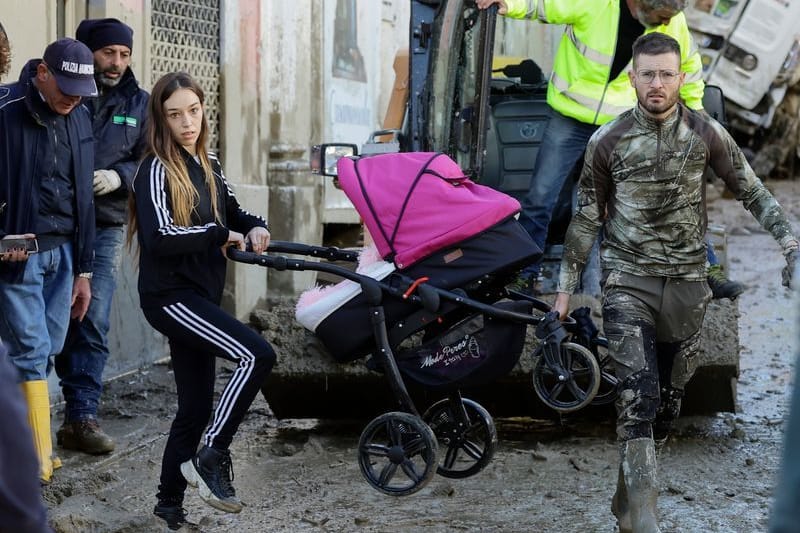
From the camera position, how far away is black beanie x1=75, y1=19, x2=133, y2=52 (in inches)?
253

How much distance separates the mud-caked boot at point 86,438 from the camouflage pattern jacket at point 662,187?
262cm

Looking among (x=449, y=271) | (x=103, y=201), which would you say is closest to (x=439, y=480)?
(x=449, y=271)

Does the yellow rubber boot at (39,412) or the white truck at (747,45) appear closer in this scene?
the yellow rubber boot at (39,412)

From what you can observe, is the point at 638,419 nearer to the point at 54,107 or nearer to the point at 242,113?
the point at 54,107

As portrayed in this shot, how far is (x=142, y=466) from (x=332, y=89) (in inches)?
237

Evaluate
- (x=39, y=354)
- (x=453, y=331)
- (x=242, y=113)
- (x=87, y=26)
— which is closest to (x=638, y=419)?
(x=453, y=331)

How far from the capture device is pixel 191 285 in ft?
16.2

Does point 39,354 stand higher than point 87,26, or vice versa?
point 87,26

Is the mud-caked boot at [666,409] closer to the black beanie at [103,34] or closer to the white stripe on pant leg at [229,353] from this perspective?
the white stripe on pant leg at [229,353]

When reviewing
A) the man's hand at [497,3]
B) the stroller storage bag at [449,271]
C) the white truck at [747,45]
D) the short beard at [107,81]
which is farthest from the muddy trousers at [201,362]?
the white truck at [747,45]

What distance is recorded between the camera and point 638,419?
16.6ft

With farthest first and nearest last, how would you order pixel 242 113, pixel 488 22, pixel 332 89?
pixel 332 89 → pixel 242 113 → pixel 488 22

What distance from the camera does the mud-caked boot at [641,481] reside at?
16.4 feet

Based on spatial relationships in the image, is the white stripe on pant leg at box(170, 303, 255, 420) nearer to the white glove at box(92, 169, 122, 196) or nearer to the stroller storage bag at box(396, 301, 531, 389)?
the stroller storage bag at box(396, 301, 531, 389)
